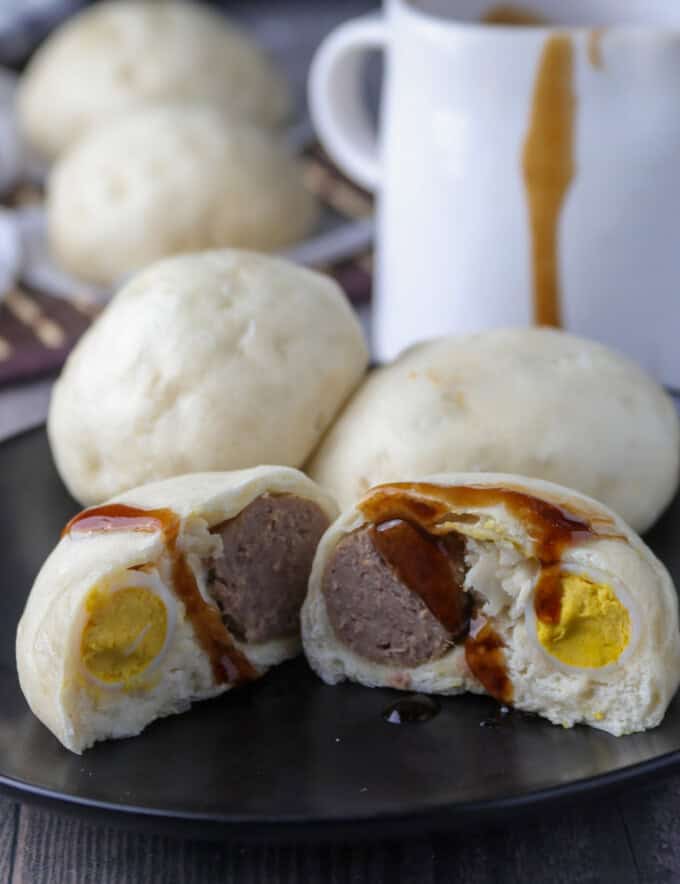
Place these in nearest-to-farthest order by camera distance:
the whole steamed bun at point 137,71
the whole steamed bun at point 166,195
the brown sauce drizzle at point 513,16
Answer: the brown sauce drizzle at point 513,16, the whole steamed bun at point 166,195, the whole steamed bun at point 137,71

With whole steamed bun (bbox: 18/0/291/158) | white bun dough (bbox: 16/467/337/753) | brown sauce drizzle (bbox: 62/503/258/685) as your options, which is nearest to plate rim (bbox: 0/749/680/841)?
white bun dough (bbox: 16/467/337/753)

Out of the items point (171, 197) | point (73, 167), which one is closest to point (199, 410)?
point (171, 197)

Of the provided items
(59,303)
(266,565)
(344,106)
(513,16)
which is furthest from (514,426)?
(59,303)

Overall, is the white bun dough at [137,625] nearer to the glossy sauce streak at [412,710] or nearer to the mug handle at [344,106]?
the glossy sauce streak at [412,710]

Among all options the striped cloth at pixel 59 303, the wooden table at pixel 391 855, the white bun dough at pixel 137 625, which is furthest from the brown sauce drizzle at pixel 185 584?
the striped cloth at pixel 59 303

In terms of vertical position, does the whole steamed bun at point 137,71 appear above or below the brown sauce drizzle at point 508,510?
below

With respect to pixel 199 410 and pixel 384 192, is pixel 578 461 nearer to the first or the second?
pixel 199 410
